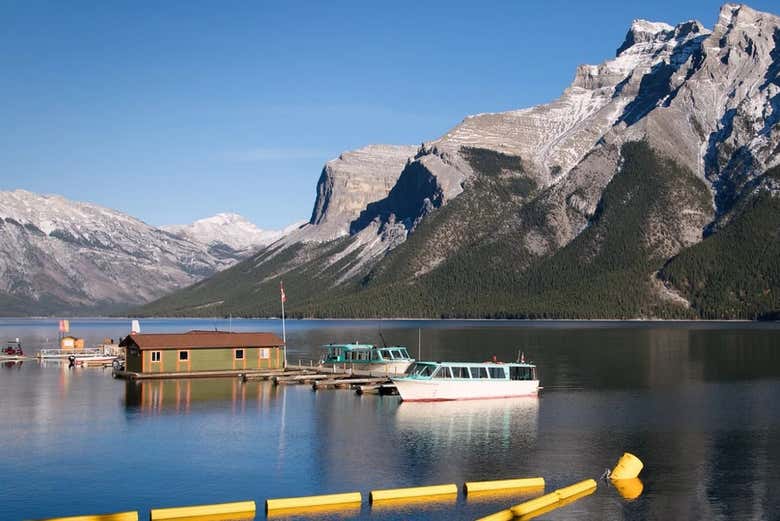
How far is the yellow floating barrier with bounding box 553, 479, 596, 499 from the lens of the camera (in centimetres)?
5388

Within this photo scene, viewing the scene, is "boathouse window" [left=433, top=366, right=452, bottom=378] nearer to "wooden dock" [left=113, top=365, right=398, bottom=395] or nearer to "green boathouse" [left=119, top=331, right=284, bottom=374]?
"wooden dock" [left=113, top=365, right=398, bottom=395]

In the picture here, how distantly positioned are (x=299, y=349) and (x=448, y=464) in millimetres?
119547

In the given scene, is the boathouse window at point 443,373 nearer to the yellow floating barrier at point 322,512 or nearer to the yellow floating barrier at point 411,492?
the yellow floating barrier at point 411,492

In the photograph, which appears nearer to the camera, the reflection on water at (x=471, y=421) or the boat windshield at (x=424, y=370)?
the reflection on water at (x=471, y=421)

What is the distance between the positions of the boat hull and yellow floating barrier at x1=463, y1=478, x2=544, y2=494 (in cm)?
3665

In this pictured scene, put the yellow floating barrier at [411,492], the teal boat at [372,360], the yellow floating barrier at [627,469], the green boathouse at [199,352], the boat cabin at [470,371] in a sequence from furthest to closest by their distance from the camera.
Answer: the teal boat at [372,360]
the green boathouse at [199,352]
the boat cabin at [470,371]
the yellow floating barrier at [627,469]
the yellow floating barrier at [411,492]

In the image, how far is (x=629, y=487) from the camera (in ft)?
186

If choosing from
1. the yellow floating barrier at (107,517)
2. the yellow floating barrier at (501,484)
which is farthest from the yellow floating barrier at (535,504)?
the yellow floating barrier at (107,517)

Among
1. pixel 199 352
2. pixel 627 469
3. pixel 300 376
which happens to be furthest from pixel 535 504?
pixel 199 352

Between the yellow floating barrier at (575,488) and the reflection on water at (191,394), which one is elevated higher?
the reflection on water at (191,394)

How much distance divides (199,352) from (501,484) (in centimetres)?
6979

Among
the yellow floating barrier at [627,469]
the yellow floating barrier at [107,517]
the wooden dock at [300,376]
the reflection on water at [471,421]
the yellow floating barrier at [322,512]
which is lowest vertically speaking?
the yellow floating barrier at [322,512]

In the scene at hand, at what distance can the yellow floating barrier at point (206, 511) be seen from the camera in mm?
49156

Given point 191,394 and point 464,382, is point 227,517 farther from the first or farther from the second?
point 191,394
